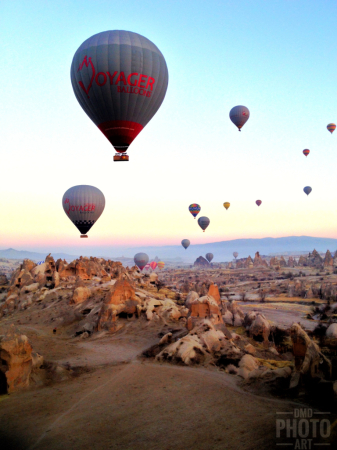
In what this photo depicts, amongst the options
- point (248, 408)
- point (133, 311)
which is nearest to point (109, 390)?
point (248, 408)

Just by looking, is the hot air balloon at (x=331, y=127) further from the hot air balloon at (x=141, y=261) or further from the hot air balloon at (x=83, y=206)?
the hot air balloon at (x=141, y=261)

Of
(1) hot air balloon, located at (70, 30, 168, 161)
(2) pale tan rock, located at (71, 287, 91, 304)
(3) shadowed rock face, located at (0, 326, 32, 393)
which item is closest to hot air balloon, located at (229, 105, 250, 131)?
(1) hot air balloon, located at (70, 30, 168, 161)

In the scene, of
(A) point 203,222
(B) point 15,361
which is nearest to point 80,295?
(B) point 15,361

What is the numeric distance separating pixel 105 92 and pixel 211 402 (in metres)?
21.3

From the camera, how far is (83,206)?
40.5 metres

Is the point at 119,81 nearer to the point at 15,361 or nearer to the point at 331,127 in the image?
the point at 15,361

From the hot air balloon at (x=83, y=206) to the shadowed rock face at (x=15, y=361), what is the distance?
23.3m

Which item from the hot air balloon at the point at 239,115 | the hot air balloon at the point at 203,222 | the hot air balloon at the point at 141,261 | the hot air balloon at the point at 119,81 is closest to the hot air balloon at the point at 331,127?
the hot air balloon at the point at 239,115

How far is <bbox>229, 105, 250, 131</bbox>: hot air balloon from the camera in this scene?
5734 centimetres

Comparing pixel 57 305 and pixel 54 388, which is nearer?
pixel 54 388

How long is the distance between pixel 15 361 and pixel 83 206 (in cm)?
2555

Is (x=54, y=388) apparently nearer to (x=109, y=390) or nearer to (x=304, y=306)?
(x=109, y=390)

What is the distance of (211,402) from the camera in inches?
547

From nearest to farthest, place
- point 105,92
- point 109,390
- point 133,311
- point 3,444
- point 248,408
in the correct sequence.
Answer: point 3,444, point 248,408, point 109,390, point 105,92, point 133,311
